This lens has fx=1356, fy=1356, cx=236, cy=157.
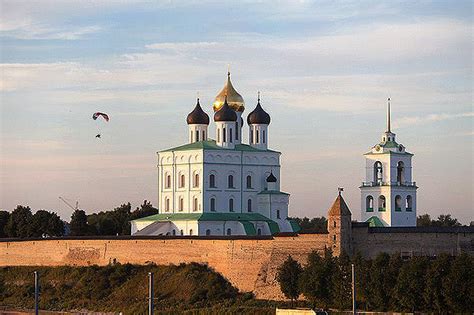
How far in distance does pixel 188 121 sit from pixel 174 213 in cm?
576

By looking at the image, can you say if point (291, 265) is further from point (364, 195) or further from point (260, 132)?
point (260, 132)

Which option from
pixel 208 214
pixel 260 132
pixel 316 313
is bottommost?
pixel 316 313

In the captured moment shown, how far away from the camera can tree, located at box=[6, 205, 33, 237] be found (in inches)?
3204

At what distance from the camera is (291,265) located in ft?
182

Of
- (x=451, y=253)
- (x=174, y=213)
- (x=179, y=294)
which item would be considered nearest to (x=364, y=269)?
(x=451, y=253)

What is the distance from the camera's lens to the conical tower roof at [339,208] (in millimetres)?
55844

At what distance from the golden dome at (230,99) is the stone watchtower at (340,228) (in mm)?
22112

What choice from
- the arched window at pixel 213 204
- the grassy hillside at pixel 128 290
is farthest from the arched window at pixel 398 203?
the grassy hillside at pixel 128 290

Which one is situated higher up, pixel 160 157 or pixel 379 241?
pixel 160 157

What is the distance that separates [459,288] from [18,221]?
127 feet

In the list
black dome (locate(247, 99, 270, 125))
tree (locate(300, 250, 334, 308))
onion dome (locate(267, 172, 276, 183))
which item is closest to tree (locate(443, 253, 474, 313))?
tree (locate(300, 250, 334, 308))

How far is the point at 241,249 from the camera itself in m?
59.4

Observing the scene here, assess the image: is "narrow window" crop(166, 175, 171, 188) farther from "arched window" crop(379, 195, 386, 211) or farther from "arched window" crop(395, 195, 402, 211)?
"arched window" crop(395, 195, 402, 211)

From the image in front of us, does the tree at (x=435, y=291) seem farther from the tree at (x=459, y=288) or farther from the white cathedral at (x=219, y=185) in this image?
the white cathedral at (x=219, y=185)
